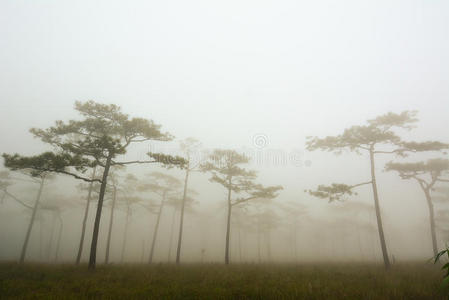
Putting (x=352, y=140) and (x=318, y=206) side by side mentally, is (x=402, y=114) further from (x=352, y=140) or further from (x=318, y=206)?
(x=318, y=206)

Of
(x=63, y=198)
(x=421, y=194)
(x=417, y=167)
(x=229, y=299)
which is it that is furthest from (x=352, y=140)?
(x=421, y=194)

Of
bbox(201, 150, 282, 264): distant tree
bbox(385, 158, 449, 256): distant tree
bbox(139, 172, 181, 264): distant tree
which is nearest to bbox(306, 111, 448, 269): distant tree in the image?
bbox(385, 158, 449, 256): distant tree

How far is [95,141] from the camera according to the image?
38.1ft

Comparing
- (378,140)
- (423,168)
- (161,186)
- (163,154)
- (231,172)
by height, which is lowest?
(161,186)

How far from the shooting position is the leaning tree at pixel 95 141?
1105 cm

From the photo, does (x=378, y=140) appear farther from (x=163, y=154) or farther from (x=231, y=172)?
(x=163, y=154)

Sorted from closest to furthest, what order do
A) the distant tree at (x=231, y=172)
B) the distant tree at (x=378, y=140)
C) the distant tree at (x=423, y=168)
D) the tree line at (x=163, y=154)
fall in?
1. the tree line at (x=163, y=154)
2. the distant tree at (x=378, y=140)
3. the distant tree at (x=423, y=168)
4. the distant tree at (x=231, y=172)

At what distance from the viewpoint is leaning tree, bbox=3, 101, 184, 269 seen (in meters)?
11.1

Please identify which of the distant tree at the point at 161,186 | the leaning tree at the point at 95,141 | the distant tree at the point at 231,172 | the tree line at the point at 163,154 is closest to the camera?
the leaning tree at the point at 95,141

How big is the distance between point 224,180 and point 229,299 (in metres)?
14.0

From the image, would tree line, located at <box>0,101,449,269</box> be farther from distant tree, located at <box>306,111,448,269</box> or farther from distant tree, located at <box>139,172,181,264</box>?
distant tree, located at <box>139,172,181,264</box>

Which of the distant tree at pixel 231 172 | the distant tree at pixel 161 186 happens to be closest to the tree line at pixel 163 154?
the distant tree at pixel 231 172

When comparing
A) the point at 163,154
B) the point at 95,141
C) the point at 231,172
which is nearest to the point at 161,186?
the point at 231,172

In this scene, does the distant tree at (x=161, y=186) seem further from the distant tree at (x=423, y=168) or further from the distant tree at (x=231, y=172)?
the distant tree at (x=423, y=168)
